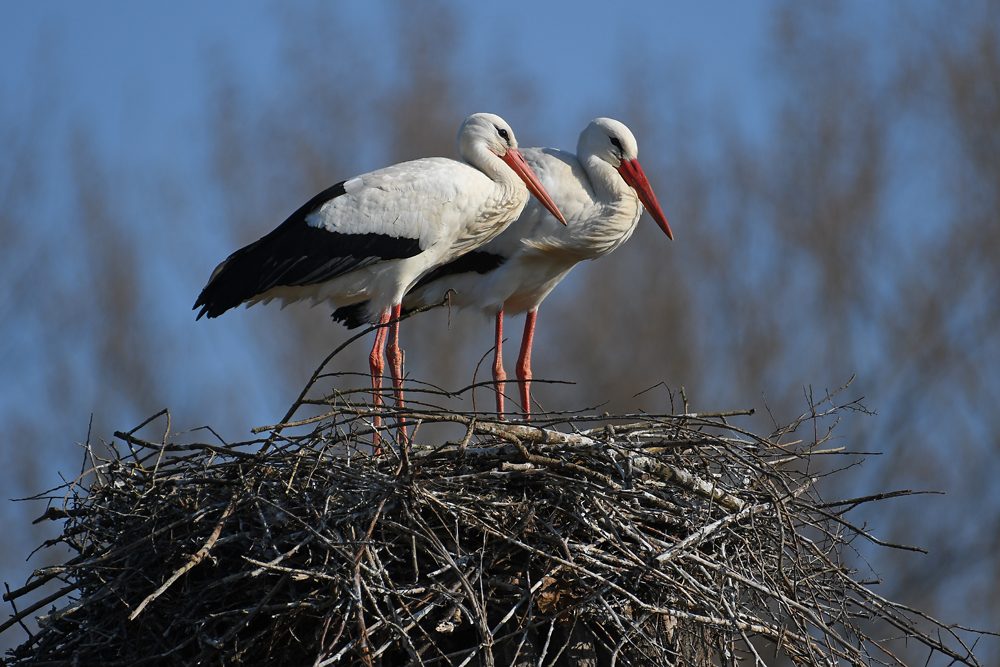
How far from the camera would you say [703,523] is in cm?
312

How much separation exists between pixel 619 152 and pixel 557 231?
2.16 feet

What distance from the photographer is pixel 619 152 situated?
5703 millimetres

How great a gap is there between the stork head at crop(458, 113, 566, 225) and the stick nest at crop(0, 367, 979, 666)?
7.74ft

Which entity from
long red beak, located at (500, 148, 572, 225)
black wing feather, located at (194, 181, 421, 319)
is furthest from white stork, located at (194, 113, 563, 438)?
long red beak, located at (500, 148, 572, 225)

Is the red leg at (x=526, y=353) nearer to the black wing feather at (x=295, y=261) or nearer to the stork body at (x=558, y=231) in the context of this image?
the stork body at (x=558, y=231)

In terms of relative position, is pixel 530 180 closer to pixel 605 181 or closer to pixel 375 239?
pixel 605 181

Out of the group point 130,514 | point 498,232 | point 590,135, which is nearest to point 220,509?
point 130,514

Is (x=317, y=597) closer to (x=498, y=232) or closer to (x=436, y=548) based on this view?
(x=436, y=548)

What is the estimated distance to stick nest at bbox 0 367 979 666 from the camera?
9.02 feet

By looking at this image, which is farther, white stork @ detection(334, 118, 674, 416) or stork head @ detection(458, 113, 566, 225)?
white stork @ detection(334, 118, 674, 416)

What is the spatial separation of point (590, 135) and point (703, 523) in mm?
3151

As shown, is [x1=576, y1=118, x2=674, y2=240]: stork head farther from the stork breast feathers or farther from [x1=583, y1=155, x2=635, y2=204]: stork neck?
the stork breast feathers

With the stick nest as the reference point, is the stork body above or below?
above

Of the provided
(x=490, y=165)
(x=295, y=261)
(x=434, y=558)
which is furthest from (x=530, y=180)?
(x=434, y=558)
